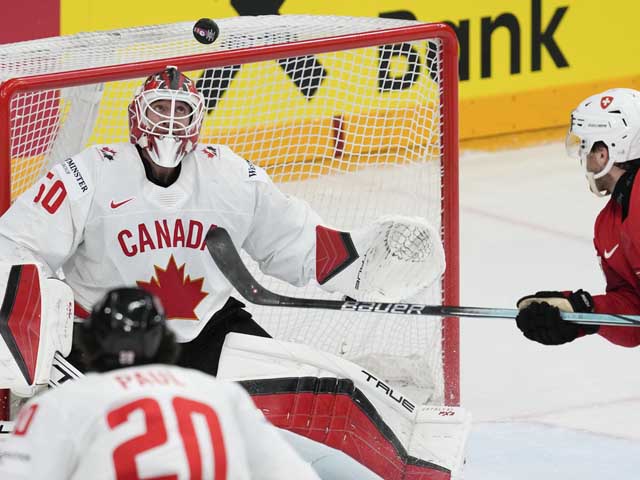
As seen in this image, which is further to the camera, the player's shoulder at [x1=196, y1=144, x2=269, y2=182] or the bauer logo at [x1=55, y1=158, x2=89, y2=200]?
the player's shoulder at [x1=196, y1=144, x2=269, y2=182]

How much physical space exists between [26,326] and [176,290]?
1.60ft

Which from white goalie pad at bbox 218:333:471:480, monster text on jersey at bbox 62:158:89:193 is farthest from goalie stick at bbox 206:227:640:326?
monster text on jersey at bbox 62:158:89:193

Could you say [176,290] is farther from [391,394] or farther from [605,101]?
[605,101]

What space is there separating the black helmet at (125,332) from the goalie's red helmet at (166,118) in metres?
1.40

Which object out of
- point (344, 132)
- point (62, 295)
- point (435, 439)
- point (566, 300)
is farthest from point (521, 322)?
point (344, 132)

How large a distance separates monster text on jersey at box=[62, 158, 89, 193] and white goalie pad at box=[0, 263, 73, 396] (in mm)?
290

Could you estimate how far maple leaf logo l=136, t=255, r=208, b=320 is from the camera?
388 cm

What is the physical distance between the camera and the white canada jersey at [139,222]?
3.75m

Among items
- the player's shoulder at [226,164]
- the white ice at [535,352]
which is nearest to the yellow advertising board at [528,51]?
the white ice at [535,352]

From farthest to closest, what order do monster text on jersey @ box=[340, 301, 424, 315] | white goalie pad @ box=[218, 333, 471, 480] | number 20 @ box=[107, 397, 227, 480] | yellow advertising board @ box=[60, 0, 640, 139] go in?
1. yellow advertising board @ box=[60, 0, 640, 139]
2. monster text on jersey @ box=[340, 301, 424, 315]
3. white goalie pad @ box=[218, 333, 471, 480]
4. number 20 @ box=[107, 397, 227, 480]

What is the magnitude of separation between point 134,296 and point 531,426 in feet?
8.02

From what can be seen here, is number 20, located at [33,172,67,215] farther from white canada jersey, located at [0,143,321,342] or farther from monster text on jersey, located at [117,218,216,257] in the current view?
monster text on jersey, located at [117,218,216,257]

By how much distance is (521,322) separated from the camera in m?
3.82

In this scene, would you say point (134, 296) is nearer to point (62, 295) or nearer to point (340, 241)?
point (62, 295)
